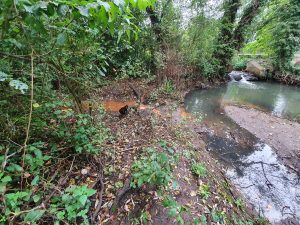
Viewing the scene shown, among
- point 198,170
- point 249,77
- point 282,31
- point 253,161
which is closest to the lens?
point 198,170

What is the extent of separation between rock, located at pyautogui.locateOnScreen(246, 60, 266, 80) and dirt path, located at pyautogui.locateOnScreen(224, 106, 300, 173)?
7.41 m

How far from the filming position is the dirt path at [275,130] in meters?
4.37

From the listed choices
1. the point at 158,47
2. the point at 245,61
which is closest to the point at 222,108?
the point at 158,47

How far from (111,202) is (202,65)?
751 cm

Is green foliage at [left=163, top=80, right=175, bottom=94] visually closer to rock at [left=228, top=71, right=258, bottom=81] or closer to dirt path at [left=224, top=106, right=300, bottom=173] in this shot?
dirt path at [left=224, top=106, right=300, bottom=173]

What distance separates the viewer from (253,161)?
411cm

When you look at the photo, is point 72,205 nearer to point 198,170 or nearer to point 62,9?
point 62,9

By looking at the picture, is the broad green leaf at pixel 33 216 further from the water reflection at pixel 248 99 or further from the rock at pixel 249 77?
the rock at pixel 249 77

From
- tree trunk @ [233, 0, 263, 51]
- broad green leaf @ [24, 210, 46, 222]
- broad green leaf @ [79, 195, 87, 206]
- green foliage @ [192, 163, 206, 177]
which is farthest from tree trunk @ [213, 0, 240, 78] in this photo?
broad green leaf @ [24, 210, 46, 222]

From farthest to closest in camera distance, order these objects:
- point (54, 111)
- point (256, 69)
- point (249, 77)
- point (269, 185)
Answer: point (256, 69) < point (249, 77) < point (269, 185) < point (54, 111)

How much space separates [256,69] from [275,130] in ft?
30.9

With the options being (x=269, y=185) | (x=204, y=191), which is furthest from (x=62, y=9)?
(x=269, y=185)

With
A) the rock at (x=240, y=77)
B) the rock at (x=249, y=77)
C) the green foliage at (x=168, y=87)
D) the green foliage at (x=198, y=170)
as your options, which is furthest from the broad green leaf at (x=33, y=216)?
the rock at (x=249, y=77)

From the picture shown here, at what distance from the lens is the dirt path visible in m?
4.37
